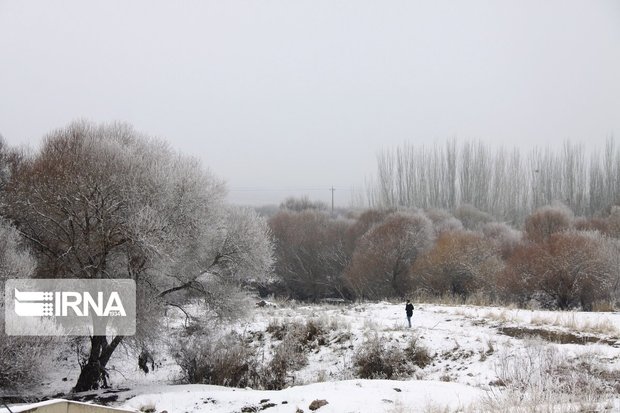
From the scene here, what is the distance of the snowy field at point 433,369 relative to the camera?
9495 mm

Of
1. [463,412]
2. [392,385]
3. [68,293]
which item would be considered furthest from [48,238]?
[463,412]

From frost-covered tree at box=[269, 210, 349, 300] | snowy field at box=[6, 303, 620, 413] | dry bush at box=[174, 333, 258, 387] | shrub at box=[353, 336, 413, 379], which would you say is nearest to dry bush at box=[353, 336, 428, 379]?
shrub at box=[353, 336, 413, 379]

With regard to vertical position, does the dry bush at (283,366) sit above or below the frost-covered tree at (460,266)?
below

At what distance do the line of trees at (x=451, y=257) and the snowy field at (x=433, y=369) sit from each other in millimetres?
7353

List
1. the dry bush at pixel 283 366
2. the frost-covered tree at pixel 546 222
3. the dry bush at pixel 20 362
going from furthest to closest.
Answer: the frost-covered tree at pixel 546 222, the dry bush at pixel 283 366, the dry bush at pixel 20 362

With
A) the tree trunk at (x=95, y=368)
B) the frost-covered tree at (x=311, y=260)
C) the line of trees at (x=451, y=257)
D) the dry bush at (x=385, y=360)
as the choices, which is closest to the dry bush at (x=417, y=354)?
the dry bush at (x=385, y=360)

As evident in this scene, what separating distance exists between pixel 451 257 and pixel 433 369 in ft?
61.5

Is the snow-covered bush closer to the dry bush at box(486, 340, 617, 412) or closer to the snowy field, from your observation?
the snowy field

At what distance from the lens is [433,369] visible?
50.2ft

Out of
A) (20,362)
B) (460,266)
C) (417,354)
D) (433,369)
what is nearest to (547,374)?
(433,369)

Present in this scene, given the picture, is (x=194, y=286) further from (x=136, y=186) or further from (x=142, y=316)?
(x=136, y=186)

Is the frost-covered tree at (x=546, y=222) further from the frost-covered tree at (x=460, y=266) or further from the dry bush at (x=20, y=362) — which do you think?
the dry bush at (x=20, y=362)

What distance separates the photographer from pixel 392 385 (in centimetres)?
1112

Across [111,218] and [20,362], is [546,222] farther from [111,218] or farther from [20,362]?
[20,362]
